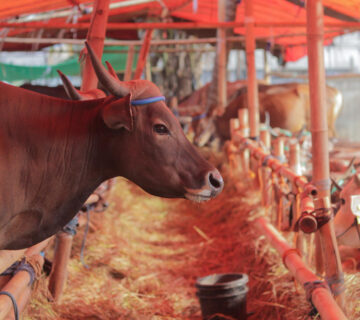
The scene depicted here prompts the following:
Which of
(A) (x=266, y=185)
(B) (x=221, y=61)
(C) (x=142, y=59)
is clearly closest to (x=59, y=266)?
(C) (x=142, y=59)

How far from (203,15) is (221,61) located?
3.31 meters

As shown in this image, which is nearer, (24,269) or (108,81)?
(108,81)

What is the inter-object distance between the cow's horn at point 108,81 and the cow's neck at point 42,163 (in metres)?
0.17

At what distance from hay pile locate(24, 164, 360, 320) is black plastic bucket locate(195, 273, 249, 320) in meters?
0.21

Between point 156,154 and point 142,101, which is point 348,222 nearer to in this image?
point 156,154

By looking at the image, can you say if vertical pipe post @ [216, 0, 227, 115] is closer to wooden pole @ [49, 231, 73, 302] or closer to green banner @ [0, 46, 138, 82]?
green banner @ [0, 46, 138, 82]

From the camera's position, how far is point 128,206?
8.61 m

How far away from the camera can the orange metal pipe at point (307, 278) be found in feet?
8.85

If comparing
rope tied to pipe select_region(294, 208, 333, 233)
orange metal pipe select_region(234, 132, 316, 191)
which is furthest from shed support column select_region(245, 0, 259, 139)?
rope tied to pipe select_region(294, 208, 333, 233)

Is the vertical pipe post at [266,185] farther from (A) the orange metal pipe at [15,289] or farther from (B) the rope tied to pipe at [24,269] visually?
(A) the orange metal pipe at [15,289]

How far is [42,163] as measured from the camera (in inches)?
93.7

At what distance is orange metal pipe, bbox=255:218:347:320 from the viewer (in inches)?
106

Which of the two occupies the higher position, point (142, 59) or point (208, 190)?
point (142, 59)

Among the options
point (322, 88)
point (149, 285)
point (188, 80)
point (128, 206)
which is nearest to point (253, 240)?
point (149, 285)
